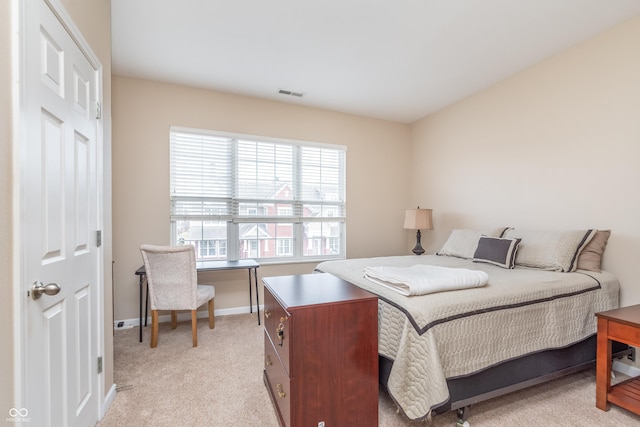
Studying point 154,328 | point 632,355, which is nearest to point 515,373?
point 632,355

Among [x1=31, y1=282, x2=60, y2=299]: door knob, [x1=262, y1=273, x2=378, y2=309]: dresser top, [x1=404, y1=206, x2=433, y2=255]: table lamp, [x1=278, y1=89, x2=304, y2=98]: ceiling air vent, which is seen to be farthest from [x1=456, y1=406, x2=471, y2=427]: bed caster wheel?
[x1=278, y1=89, x2=304, y2=98]: ceiling air vent

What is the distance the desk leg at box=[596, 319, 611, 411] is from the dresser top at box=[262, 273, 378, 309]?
1.52 metres

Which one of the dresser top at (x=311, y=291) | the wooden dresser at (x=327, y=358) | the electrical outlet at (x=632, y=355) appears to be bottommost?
the electrical outlet at (x=632, y=355)

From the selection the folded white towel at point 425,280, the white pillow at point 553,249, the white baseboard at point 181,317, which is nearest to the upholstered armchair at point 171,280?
the white baseboard at point 181,317

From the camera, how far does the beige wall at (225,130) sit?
3.13m

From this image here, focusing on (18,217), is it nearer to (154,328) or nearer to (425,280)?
(425,280)

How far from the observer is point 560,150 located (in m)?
2.69

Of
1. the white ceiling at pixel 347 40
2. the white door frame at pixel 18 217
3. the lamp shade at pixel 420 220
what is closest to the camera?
the white door frame at pixel 18 217

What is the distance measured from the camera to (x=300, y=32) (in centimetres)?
238

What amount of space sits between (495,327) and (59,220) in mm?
2330

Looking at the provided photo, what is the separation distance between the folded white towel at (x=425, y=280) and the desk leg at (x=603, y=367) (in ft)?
2.56

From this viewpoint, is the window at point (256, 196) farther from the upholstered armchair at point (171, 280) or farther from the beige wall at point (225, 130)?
the upholstered armchair at point (171, 280)

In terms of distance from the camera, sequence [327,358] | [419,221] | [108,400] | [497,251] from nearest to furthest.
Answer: [327,358], [108,400], [497,251], [419,221]

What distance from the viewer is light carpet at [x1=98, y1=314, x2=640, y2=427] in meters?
1.69
